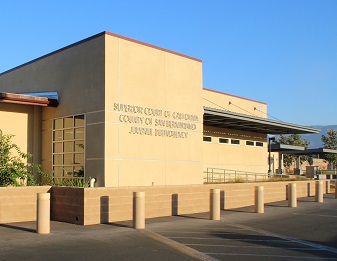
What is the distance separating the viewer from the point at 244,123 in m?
29.5

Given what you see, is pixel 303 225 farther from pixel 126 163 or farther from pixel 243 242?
pixel 126 163

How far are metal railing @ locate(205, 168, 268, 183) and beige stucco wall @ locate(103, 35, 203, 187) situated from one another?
589cm

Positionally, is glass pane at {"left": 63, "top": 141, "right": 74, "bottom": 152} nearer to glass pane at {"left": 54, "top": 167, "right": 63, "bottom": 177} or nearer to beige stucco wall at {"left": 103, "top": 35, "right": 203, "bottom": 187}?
glass pane at {"left": 54, "top": 167, "right": 63, "bottom": 177}

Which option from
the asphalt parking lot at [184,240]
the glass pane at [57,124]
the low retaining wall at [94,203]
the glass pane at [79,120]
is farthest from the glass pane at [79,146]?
the asphalt parking lot at [184,240]

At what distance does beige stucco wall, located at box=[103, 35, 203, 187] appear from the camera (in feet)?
61.6

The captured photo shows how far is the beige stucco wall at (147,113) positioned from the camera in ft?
61.6

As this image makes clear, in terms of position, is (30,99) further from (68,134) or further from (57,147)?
(57,147)

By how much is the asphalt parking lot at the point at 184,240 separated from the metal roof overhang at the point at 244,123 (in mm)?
8937

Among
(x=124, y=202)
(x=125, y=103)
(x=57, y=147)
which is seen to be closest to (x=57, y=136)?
(x=57, y=147)

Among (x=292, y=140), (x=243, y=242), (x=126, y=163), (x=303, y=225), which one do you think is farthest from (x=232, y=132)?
(x=292, y=140)

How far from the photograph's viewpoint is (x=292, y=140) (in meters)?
82.6

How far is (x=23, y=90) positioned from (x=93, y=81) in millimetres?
6688

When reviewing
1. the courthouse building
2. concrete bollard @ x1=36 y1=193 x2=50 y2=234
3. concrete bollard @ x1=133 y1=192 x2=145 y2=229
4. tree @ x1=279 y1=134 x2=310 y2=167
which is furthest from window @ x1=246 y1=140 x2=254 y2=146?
tree @ x1=279 y1=134 x2=310 y2=167

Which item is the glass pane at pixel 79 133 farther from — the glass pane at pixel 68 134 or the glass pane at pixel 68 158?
the glass pane at pixel 68 158
